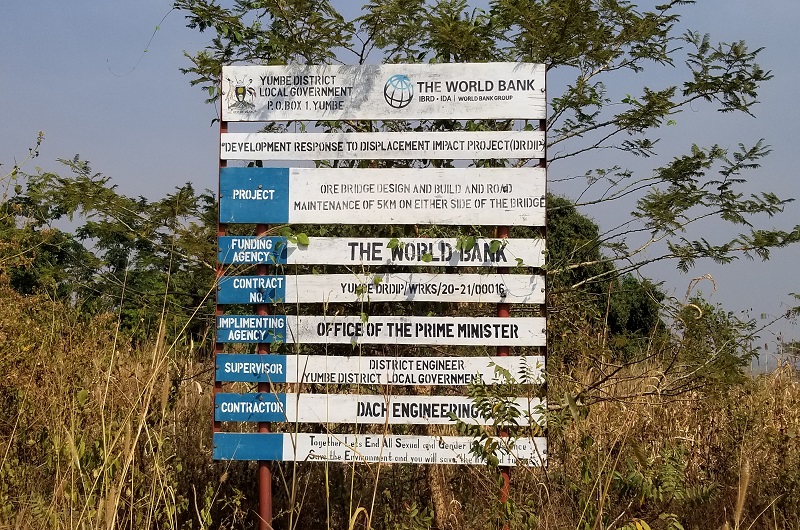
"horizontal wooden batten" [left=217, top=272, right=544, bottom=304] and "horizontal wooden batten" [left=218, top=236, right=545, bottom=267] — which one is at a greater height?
"horizontal wooden batten" [left=218, top=236, right=545, bottom=267]

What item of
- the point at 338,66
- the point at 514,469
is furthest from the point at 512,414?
the point at 338,66

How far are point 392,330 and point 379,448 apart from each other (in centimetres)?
72

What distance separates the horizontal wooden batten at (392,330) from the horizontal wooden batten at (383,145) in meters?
1.01

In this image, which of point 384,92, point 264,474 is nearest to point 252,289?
point 264,474

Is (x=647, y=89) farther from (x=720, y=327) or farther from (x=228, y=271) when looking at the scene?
(x=228, y=271)

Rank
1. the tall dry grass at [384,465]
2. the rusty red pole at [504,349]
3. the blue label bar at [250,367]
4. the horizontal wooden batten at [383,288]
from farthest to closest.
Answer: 1. the blue label bar at [250,367]
2. the horizontal wooden batten at [383,288]
3. the rusty red pole at [504,349]
4. the tall dry grass at [384,465]

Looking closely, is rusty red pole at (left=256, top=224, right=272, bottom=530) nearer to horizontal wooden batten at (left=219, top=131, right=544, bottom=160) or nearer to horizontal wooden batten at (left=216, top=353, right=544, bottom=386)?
horizontal wooden batten at (left=216, top=353, right=544, bottom=386)

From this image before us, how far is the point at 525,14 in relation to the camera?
5.21 metres

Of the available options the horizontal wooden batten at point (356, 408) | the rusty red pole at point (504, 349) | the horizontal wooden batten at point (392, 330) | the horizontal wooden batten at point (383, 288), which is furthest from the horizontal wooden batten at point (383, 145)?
the horizontal wooden batten at point (356, 408)

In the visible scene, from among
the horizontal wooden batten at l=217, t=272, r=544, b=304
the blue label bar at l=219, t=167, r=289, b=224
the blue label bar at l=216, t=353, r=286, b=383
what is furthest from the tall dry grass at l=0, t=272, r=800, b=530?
the blue label bar at l=219, t=167, r=289, b=224

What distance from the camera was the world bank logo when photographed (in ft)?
16.3

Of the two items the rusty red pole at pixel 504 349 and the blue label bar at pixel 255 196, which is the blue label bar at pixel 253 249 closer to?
the blue label bar at pixel 255 196

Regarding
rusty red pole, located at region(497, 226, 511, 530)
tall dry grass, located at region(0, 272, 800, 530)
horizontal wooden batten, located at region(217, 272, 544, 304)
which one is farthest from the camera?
horizontal wooden batten, located at region(217, 272, 544, 304)

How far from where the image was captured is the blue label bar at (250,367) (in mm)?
4941
